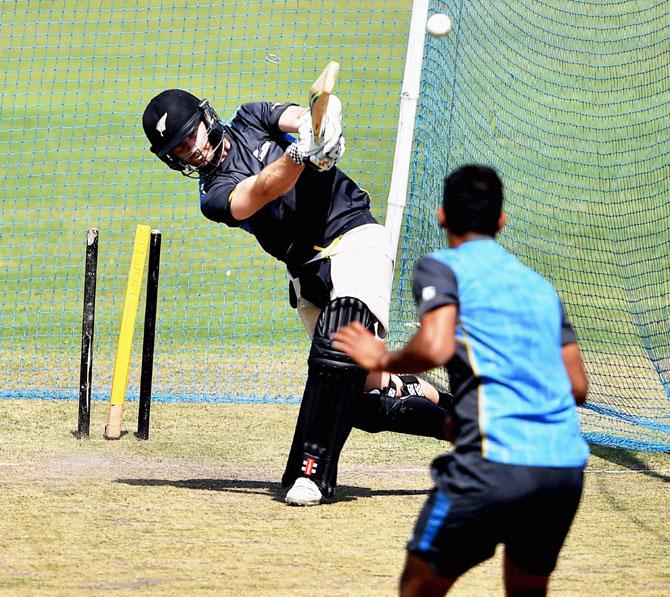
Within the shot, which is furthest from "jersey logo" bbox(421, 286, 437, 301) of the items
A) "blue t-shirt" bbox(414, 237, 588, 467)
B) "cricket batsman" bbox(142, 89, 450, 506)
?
"cricket batsman" bbox(142, 89, 450, 506)

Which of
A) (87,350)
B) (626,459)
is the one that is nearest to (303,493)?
(87,350)

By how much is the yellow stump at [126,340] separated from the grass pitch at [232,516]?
0.14m

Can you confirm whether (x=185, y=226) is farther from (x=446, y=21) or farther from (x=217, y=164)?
(x=217, y=164)

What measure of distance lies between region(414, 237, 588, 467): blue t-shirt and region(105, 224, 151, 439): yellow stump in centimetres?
394

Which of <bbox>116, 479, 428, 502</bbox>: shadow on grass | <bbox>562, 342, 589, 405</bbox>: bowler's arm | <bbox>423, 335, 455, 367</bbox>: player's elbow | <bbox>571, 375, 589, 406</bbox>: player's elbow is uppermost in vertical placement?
<bbox>423, 335, 455, 367</bbox>: player's elbow

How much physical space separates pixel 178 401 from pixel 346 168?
807cm

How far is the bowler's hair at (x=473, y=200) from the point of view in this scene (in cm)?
360

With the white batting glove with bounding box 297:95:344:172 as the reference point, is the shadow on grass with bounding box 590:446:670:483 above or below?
below

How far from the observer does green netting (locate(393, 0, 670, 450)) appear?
8.34 m

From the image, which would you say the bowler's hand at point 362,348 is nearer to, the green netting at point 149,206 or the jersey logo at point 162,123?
the jersey logo at point 162,123

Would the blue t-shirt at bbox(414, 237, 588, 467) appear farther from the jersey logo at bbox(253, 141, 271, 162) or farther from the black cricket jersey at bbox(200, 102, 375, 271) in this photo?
the jersey logo at bbox(253, 141, 271, 162)

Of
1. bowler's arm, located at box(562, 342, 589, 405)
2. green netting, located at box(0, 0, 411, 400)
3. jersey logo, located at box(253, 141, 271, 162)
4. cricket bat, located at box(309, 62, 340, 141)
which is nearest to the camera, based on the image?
bowler's arm, located at box(562, 342, 589, 405)

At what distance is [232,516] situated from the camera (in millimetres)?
5723

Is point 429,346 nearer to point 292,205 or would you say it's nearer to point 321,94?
point 321,94
